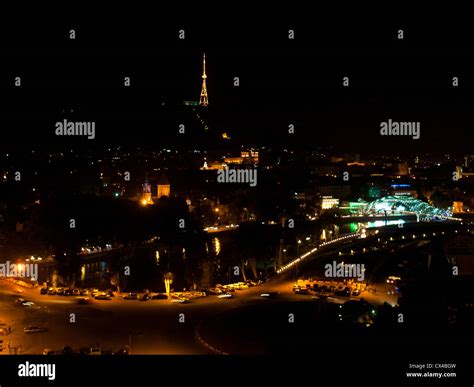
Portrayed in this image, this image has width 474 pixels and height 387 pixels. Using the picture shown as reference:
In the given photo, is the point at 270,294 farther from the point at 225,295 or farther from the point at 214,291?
the point at 214,291

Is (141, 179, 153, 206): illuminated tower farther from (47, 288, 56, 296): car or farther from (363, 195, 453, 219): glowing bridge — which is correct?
(47, 288, 56, 296): car

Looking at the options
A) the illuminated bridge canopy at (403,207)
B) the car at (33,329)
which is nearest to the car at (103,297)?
the car at (33,329)

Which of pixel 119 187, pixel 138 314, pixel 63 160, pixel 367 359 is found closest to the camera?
pixel 367 359

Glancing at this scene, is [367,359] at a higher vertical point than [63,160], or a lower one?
lower

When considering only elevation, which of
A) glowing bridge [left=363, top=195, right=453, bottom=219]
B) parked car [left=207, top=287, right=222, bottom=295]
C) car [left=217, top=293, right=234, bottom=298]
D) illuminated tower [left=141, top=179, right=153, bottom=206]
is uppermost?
illuminated tower [left=141, top=179, right=153, bottom=206]

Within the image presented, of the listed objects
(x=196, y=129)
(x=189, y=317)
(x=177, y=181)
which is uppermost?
(x=196, y=129)

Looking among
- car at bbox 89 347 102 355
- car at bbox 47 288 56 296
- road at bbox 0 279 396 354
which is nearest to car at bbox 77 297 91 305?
road at bbox 0 279 396 354

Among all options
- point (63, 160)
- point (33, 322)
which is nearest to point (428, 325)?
point (33, 322)

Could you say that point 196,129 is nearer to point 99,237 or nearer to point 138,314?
point 99,237
